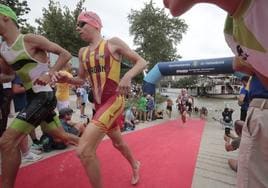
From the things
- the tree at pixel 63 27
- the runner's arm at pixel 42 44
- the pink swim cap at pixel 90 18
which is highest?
the tree at pixel 63 27

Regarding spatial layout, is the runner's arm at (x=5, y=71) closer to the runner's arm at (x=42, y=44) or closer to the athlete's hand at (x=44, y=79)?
the runner's arm at (x=42, y=44)

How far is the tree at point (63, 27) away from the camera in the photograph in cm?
2995

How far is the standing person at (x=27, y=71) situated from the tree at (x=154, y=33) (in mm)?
41323

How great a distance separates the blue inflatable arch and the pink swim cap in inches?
458

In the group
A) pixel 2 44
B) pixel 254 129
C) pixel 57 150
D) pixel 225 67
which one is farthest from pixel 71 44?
pixel 254 129

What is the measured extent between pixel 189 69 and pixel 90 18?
502 inches

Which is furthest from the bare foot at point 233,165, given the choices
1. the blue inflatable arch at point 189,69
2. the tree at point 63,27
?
the tree at point 63,27

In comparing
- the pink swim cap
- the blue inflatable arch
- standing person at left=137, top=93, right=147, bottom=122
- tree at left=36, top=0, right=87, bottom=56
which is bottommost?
standing person at left=137, top=93, right=147, bottom=122

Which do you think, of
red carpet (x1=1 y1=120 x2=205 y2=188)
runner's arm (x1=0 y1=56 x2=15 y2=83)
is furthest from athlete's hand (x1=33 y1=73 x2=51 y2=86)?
red carpet (x1=1 y1=120 x2=205 y2=188)

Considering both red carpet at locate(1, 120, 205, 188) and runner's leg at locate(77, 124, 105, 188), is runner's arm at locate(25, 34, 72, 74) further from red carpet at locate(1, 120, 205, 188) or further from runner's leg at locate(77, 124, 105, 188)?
red carpet at locate(1, 120, 205, 188)

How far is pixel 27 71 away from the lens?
2889 millimetres

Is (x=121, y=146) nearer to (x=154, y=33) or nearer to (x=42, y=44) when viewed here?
(x=42, y=44)

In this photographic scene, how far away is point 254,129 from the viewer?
4.42ft

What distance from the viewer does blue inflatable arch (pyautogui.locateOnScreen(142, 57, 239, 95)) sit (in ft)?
45.6
